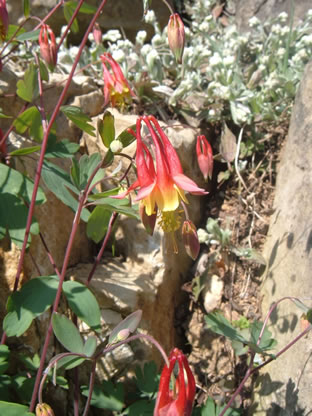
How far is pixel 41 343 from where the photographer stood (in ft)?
5.90

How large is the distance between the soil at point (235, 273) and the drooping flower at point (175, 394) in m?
0.86

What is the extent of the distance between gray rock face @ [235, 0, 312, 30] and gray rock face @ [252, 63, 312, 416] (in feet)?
4.16

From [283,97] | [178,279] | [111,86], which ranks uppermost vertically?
[283,97]

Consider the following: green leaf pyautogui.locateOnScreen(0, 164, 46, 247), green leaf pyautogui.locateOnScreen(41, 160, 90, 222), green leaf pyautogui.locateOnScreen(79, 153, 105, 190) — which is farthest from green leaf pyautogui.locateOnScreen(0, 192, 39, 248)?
green leaf pyautogui.locateOnScreen(79, 153, 105, 190)

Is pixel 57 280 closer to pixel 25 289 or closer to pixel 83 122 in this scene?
pixel 25 289

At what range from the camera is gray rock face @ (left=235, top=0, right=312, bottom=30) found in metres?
3.23

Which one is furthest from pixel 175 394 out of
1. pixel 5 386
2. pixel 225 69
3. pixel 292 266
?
pixel 225 69

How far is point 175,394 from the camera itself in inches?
41.5

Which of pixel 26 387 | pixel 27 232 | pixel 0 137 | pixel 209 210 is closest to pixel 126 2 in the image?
pixel 209 210

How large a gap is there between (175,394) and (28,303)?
1.96 ft

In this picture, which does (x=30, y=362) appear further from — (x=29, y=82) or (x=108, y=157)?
(x=29, y=82)

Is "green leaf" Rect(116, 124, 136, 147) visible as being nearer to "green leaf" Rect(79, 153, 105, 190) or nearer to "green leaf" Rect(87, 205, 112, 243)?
"green leaf" Rect(79, 153, 105, 190)

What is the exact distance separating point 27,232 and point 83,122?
1.30 ft

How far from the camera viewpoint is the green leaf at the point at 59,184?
5.27 feet
